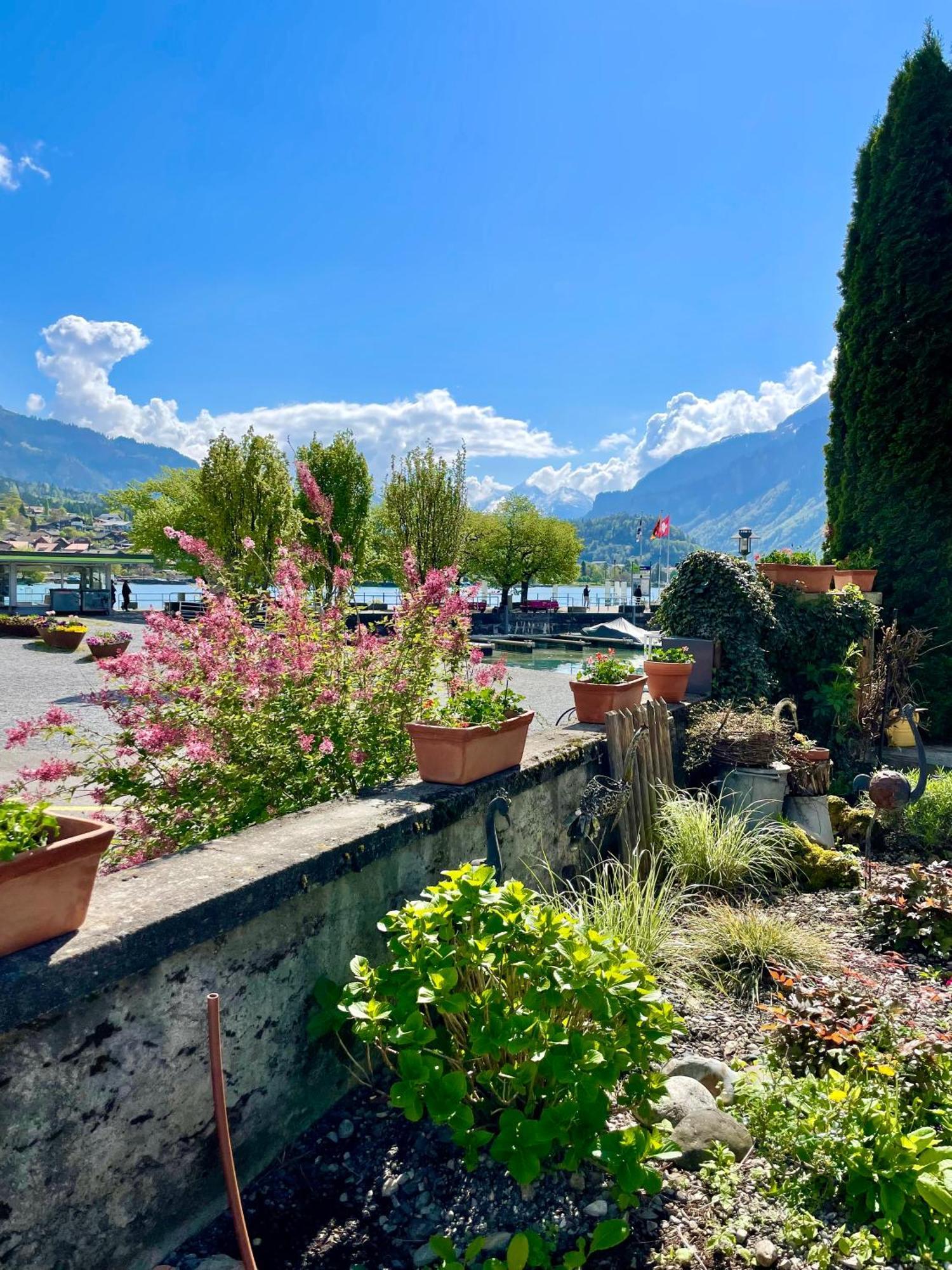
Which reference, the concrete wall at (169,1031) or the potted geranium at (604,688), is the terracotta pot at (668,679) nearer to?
the potted geranium at (604,688)

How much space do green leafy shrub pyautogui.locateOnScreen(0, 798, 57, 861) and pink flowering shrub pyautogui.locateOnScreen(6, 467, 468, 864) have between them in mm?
1007

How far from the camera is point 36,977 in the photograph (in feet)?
4.51

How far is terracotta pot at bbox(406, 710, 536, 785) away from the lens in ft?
9.76

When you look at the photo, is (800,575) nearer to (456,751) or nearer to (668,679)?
(668,679)

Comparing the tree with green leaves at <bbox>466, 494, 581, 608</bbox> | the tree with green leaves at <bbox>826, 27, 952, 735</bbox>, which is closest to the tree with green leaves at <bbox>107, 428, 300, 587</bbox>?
the tree with green leaves at <bbox>826, 27, 952, 735</bbox>

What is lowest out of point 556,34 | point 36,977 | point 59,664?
point 59,664

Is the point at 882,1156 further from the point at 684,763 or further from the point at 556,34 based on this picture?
the point at 556,34

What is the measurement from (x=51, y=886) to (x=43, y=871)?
4 cm

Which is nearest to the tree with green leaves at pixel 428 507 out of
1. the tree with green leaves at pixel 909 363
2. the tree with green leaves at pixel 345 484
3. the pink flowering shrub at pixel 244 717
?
the tree with green leaves at pixel 345 484

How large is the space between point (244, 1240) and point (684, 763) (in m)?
4.35

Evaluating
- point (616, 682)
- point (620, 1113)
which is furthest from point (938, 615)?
point (620, 1113)

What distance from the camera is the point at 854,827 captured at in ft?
17.7

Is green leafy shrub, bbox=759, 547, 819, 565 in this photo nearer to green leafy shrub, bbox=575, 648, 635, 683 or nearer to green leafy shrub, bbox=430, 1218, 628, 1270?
green leafy shrub, bbox=575, 648, 635, 683

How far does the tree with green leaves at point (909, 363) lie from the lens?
30.9ft
